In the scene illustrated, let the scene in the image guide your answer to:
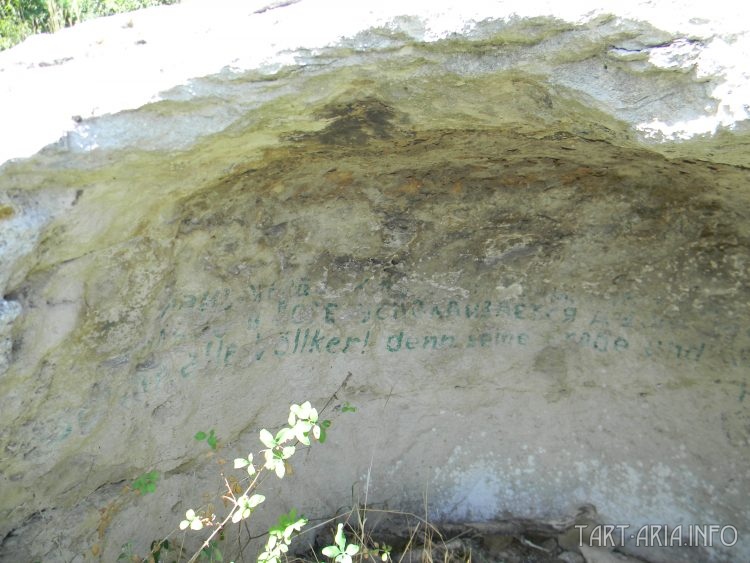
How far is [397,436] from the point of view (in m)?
2.05

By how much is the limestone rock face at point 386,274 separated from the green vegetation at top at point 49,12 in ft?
6.03

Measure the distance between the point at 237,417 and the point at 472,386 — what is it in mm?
645

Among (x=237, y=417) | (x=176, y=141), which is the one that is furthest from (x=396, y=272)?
(x=176, y=141)

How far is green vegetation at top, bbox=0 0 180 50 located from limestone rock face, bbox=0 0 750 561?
1.84 metres

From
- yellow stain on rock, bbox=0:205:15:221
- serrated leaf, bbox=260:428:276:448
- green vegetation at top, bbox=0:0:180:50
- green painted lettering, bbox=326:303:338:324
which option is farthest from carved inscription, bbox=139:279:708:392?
green vegetation at top, bbox=0:0:180:50

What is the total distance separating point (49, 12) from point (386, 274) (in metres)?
2.26

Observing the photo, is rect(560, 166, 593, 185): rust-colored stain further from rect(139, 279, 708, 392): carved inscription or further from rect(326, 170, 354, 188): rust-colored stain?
rect(326, 170, 354, 188): rust-colored stain

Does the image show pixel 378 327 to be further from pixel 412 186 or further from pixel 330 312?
pixel 412 186

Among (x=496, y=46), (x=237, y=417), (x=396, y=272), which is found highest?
(x=496, y=46)

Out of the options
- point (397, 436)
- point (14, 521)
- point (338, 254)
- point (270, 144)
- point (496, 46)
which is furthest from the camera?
point (397, 436)

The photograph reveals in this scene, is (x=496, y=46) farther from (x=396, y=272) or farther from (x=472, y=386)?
(x=472, y=386)

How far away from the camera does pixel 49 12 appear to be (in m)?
3.22

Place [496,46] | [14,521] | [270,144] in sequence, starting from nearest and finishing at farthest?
[496,46] < [270,144] < [14,521]

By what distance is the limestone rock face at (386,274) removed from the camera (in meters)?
1.23
